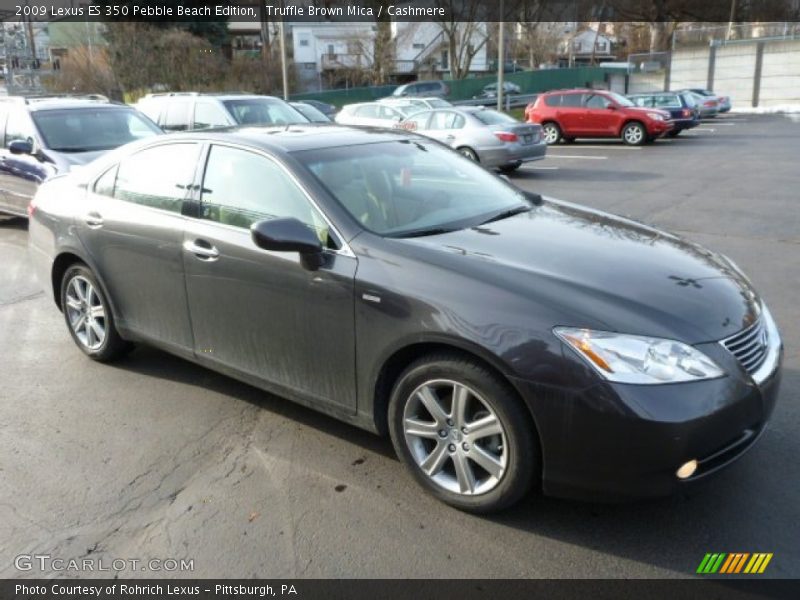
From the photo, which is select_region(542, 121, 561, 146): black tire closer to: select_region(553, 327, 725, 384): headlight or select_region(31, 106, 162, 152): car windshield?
select_region(31, 106, 162, 152): car windshield

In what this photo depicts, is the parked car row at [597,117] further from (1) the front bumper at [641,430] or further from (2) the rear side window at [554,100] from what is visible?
(1) the front bumper at [641,430]

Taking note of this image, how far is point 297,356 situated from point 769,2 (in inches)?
2586

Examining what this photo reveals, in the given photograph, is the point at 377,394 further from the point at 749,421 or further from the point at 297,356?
the point at 749,421

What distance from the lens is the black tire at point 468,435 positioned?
288 centimetres

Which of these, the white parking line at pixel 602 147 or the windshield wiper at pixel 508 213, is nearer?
the windshield wiper at pixel 508 213

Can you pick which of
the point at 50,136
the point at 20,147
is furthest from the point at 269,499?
the point at 50,136

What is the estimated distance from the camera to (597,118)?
22.2m

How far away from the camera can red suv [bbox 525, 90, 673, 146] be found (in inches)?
854

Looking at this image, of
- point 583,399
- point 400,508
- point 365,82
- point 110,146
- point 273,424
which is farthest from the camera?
point 365,82

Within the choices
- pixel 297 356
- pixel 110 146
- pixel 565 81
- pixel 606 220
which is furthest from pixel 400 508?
pixel 565 81

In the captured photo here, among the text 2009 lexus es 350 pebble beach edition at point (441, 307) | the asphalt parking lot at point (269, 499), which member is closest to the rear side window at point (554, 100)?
the asphalt parking lot at point (269, 499)

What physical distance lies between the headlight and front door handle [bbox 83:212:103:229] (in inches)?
129

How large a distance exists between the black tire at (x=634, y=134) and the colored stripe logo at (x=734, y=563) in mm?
20748

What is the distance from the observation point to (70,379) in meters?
4.76
